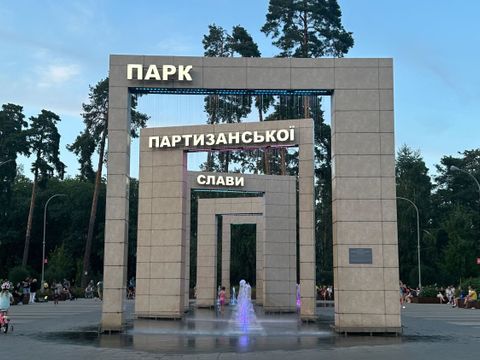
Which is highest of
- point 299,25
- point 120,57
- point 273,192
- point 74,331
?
point 299,25

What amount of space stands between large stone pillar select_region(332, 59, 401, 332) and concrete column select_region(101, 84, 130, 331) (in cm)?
720

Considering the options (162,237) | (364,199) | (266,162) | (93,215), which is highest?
(266,162)

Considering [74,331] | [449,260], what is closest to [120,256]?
[74,331]

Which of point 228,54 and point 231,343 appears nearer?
point 231,343

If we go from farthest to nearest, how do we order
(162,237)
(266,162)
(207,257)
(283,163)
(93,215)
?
(93,215)
(266,162)
(283,163)
(207,257)
(162,237)

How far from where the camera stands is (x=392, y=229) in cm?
2069

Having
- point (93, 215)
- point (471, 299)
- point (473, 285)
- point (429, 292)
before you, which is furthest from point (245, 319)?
point (93, 215)

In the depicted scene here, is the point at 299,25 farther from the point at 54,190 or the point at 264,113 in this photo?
the point at 54,190

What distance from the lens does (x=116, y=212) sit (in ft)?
70.2

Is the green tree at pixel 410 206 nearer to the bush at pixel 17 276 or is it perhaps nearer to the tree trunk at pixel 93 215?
the tree trunk at pixel 93 215

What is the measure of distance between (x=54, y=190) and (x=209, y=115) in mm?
27468

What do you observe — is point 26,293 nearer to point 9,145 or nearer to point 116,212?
point 116,212

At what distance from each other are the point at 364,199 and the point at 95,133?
51.0m

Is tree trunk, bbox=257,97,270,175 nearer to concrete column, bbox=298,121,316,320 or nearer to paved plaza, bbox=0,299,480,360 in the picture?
concrete column, bbox=298,121,316,320
